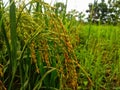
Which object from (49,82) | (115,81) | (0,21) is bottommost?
(115,81)

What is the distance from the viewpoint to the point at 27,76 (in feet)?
5.23

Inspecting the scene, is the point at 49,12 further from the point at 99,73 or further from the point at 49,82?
the point at 99,73

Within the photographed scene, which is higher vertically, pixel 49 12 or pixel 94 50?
pixel 49 12

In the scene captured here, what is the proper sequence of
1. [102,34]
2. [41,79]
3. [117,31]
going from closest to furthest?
1. [41,79]
2. [117,31]
3. [102,34]

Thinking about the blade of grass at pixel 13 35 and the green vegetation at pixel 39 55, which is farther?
the blade of grass at pixel 13 35

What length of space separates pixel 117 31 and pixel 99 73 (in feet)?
3.71

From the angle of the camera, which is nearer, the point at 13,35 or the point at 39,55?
the point at 13,35

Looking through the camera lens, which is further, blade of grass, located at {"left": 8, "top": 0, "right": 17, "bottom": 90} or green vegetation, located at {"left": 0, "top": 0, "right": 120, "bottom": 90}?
blade of grass, located at {"left": 8, "top": 0, "right": 17, "bottom": 90}

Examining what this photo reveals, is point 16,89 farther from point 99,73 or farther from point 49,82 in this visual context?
point 99,73

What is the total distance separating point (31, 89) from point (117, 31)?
1.71 meters

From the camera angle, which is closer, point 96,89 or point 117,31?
point 96,89

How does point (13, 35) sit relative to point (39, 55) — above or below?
above

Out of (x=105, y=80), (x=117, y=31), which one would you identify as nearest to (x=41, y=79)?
(x=105, y=80)

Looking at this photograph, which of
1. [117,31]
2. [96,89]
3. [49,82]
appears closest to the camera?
[49,82]
